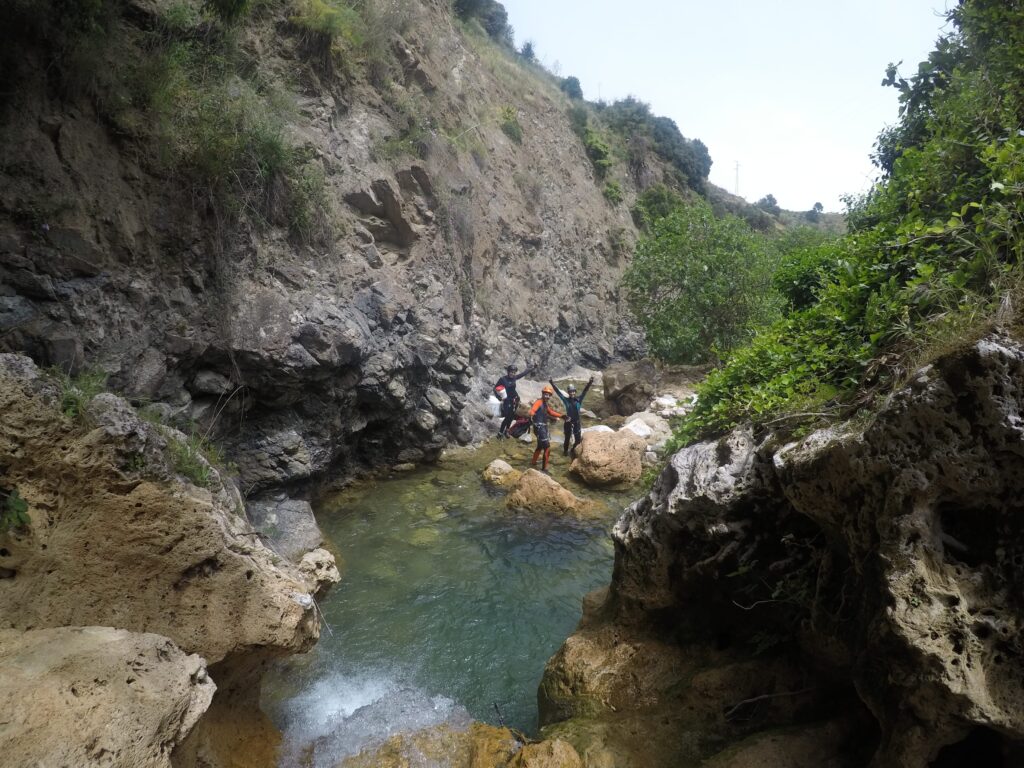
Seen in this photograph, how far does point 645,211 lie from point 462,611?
29.8 meters

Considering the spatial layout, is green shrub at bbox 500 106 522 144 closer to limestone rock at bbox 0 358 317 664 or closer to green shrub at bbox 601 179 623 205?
green shrub at bbox 601 179 623 205

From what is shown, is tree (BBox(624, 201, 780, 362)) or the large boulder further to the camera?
tree (BBox(624, 201, 780, 362))

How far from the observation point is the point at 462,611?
7473 mm

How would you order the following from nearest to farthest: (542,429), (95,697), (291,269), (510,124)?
(95,697)
(291,269)
(542,429)
(510,124)

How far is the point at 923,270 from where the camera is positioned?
3584 mm

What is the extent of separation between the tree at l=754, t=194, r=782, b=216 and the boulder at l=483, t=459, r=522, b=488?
6262cm

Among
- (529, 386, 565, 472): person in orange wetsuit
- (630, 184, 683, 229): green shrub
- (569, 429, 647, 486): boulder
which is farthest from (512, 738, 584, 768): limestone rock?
(630, 184, 683, 229): green shrub

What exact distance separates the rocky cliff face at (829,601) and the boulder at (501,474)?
5.55 metres

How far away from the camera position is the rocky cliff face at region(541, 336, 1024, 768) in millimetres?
2717

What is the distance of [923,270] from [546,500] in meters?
7.86

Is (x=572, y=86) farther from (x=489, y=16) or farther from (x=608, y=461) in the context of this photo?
(x=608, y=461)

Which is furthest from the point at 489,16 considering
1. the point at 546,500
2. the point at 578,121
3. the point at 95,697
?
the point at 95,697

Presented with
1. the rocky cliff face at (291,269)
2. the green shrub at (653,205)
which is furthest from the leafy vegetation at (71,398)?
the green shrub at (653,205)

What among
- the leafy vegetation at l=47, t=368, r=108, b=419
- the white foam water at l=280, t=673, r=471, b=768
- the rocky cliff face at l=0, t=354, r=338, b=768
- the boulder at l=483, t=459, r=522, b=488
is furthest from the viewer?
the boulder at l=483, t=459, r=522, b=488
